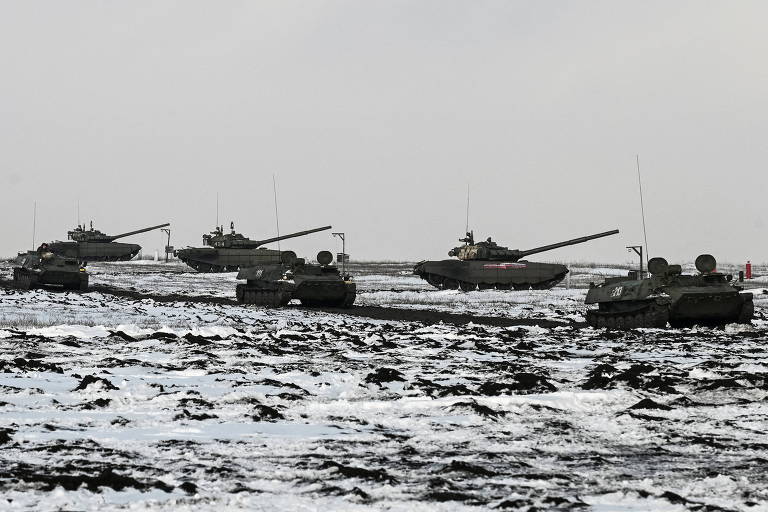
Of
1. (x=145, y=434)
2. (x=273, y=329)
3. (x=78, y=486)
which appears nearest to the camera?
(x=78, y=486)

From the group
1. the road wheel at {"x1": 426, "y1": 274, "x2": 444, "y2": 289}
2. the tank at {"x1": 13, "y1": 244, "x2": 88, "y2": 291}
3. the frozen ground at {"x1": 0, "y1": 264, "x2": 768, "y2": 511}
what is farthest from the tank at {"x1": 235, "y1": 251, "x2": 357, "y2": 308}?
the road wheel at {"x1": 426, "y1": 274, "x2": 444, "y2": 289}

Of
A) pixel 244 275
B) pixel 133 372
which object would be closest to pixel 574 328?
pixel 133 372

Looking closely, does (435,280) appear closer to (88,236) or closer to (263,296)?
(263,296)

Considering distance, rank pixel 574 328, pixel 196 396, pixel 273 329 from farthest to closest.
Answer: pixel 574 328 < pixel 273 329 < pixel 196 396

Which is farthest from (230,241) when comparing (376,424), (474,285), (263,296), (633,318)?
(376,424)

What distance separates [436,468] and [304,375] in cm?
555

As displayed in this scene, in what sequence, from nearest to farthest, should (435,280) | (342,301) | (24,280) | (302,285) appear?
1. (302,285)
2. (342,301)
3. (24,280)
4. (435,280)

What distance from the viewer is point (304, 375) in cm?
1194

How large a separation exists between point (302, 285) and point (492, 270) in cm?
1789

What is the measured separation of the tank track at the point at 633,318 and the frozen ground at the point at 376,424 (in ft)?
15.3

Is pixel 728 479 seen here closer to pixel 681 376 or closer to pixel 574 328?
pixel 681 376

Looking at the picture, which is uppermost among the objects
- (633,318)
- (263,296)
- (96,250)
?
(96,250)

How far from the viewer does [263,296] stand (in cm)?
3369

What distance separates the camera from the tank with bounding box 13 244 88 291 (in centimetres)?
3981
